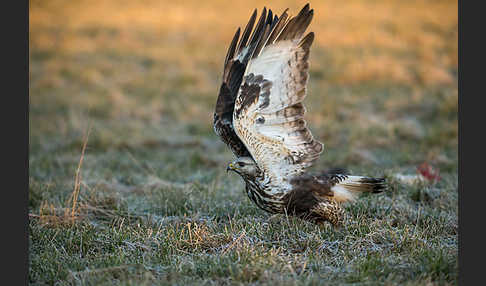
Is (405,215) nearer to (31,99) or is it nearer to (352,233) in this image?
(352,233)

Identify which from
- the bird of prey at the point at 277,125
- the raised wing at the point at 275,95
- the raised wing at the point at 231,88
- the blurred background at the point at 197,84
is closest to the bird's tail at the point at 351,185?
the bird of prey at the point at 277,125

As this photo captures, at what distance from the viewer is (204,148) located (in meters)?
8.25

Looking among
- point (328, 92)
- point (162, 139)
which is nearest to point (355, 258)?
point (162, 139)

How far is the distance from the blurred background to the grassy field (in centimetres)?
5

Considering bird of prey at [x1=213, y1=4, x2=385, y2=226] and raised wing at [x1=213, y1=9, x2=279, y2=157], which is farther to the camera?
raised wing at [x1=213, y1=9, x2=279, y2=157]

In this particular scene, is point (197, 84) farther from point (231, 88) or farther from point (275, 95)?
point (275, 95)

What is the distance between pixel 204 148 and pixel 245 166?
170 inches

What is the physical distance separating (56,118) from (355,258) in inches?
307

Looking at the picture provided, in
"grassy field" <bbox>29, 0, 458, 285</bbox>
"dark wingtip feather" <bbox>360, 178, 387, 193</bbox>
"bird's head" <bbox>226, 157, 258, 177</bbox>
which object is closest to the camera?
"grassy field" <bbox>29, 0, 458, 285</bbox>

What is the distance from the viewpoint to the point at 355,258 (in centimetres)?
365

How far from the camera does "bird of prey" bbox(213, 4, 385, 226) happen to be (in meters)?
3.81

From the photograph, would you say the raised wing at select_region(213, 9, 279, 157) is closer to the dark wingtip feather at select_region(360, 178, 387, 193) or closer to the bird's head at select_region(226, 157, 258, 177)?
the bird's head at select_region(226, 157, 258, 177)

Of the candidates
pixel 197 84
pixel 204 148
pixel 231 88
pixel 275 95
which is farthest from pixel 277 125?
pixel 197 84

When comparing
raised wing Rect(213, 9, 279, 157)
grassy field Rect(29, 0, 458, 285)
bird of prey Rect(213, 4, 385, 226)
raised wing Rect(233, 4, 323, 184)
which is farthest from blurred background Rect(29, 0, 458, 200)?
raised wing Rect(233, 4, 323, 184)
